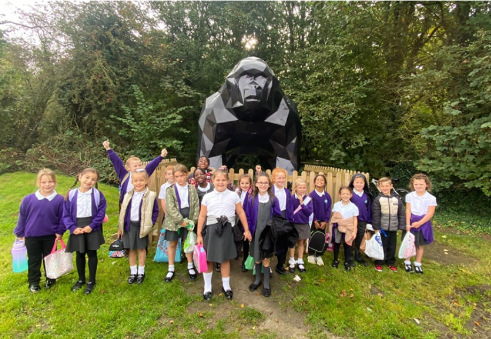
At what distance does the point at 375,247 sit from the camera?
409cm

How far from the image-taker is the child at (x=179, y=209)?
3459 mm

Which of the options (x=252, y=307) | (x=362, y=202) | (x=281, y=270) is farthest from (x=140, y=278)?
(x=362, y=202)

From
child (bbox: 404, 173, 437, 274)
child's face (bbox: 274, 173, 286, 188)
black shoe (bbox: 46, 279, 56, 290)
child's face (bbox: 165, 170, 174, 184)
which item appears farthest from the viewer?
child (bbox: 404, 173, 437, 274)

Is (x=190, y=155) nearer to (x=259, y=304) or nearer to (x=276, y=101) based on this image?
(x=276, y=101)

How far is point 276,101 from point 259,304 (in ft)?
12.1

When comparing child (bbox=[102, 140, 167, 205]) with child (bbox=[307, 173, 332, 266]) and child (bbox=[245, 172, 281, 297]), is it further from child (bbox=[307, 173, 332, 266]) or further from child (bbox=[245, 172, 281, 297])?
child (bbox=[307, 173, 332, 266])

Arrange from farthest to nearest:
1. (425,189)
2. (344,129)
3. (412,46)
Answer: (412,46) → (344,129) → (425,189)

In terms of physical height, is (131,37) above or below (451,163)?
above

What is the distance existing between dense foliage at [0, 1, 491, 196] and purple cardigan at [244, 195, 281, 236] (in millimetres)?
5569

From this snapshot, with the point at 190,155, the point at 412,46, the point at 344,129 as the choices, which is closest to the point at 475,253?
the point at 344,129

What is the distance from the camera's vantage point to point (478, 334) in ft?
9.33

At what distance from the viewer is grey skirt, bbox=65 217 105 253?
10.4ft

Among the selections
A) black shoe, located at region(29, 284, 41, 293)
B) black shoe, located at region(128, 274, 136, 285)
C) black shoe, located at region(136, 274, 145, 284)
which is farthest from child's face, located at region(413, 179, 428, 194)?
black shoe, located at region(29, 284, 41, 293)

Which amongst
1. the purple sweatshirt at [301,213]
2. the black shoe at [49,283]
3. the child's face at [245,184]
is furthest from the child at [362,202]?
the black shoe at [49,283]
